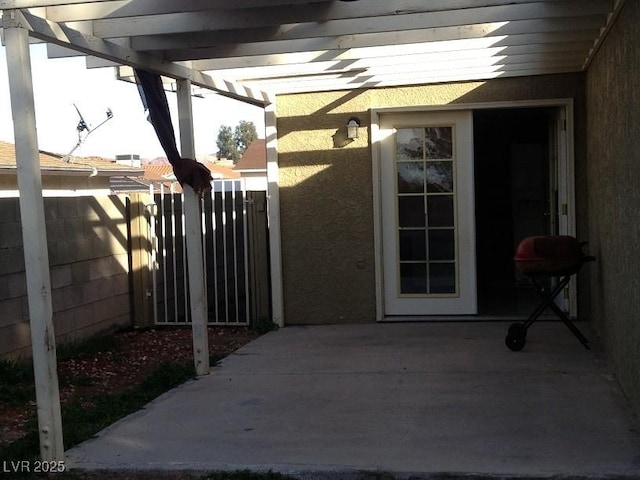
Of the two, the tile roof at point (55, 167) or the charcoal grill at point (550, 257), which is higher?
the tile roof at point (55, 167)

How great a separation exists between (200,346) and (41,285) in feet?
8.23


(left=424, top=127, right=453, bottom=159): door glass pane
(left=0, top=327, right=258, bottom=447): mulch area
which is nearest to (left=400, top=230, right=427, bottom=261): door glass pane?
(left=424, top=127, right=453, bottom=159): door glass pane

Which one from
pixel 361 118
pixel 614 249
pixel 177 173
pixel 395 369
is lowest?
pixel 395 369

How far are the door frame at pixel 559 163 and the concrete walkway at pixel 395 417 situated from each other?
4.86ft

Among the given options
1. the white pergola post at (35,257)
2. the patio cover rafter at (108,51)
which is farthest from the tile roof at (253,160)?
the white pergola post at (35,257)

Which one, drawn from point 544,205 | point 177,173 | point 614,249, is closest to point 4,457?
point 177,173

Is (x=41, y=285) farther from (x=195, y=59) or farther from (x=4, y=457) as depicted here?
(x=195, y=59)

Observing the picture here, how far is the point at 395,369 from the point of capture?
7141 millimetres

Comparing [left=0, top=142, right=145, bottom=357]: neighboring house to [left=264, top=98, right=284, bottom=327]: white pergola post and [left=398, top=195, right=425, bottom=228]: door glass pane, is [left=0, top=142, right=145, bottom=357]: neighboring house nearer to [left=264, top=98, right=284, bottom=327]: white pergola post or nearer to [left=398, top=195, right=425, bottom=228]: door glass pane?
[left=264, top=98, right=284, bottom=327]: white pergola post

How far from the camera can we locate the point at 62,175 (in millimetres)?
16203

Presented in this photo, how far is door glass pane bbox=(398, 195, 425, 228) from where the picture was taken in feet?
31.8

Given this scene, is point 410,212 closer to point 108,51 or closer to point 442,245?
point 442,245

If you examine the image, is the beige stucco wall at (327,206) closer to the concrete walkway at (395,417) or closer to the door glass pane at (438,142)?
the door glass pane at (438,142)

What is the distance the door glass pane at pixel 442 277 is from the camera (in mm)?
9625
